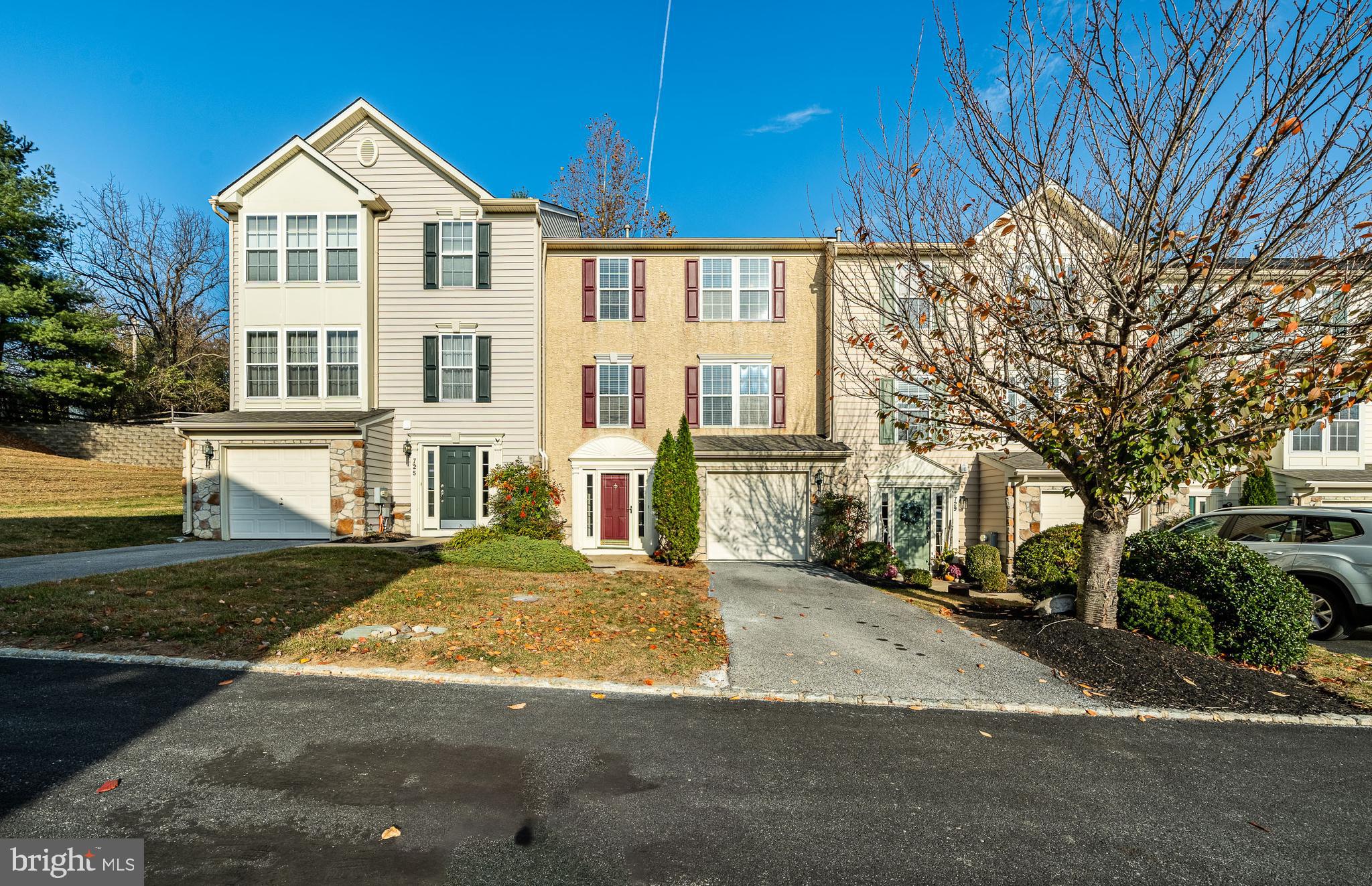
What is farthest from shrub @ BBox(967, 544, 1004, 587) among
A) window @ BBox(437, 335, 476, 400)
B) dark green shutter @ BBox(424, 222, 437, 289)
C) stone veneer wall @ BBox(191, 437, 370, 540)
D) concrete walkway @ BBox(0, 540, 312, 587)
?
concrete walkway @ BBox(0, 540, 312, 587)

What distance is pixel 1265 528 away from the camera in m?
9.33

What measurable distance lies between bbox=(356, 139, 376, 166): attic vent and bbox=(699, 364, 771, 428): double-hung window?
9711 millimetres

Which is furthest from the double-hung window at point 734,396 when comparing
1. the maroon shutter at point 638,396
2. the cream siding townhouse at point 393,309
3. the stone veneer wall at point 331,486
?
the stone veneer wall at point 331,486

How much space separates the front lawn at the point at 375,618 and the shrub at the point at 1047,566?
16.3 feet

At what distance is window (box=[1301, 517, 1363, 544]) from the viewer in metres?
8.54

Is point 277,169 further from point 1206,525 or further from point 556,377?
point 1206,525

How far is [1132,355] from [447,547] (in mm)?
11623

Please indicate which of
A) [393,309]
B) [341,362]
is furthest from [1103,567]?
[341,362]

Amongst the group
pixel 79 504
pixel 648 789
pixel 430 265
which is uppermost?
pixel 430 265

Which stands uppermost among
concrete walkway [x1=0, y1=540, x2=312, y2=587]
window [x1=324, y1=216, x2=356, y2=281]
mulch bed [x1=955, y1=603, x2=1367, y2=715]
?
window [x1=324, y1=216, x2=356, y2=281]

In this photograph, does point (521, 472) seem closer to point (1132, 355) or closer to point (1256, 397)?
point (1132, 355)

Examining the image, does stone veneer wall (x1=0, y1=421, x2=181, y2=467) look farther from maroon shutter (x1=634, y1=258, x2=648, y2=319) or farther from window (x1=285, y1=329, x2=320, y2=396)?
maroon shutter (x1=634, y1=258, x2=648, y2=319)

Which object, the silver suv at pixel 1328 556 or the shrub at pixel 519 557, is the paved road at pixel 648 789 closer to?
the silver suv at pixel 1328 556

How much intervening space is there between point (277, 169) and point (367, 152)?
2057mm
